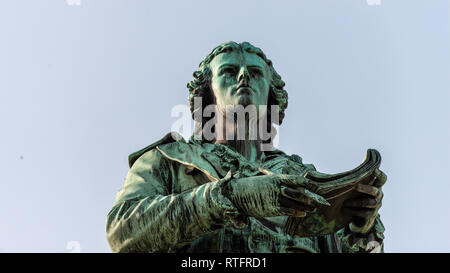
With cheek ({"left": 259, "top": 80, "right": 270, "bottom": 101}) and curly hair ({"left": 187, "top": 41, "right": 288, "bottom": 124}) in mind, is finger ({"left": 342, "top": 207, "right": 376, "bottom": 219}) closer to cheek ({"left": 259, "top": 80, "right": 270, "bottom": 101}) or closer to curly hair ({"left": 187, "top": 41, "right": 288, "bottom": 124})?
cheek ({"left": 259, "top": 80, "right": 270, "bottom": 101})

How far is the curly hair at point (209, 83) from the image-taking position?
13.9 m

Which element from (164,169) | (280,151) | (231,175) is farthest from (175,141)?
(231,175)

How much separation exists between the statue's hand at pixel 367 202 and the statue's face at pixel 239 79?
2450 millimetres

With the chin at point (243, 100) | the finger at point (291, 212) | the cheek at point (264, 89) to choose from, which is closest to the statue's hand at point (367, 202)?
the finger at point (291, 212)

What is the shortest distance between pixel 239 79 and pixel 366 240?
9.10 feet

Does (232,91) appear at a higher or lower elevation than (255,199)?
higher

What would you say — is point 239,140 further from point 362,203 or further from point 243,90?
point 362,203

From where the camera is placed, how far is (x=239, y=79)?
43.6ft

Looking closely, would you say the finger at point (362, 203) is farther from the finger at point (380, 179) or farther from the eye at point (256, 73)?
the eye at point (256, 73)

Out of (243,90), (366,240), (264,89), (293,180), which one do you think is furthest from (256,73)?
(293,180)

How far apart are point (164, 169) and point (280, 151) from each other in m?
1.79

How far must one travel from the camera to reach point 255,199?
10.5 meters
